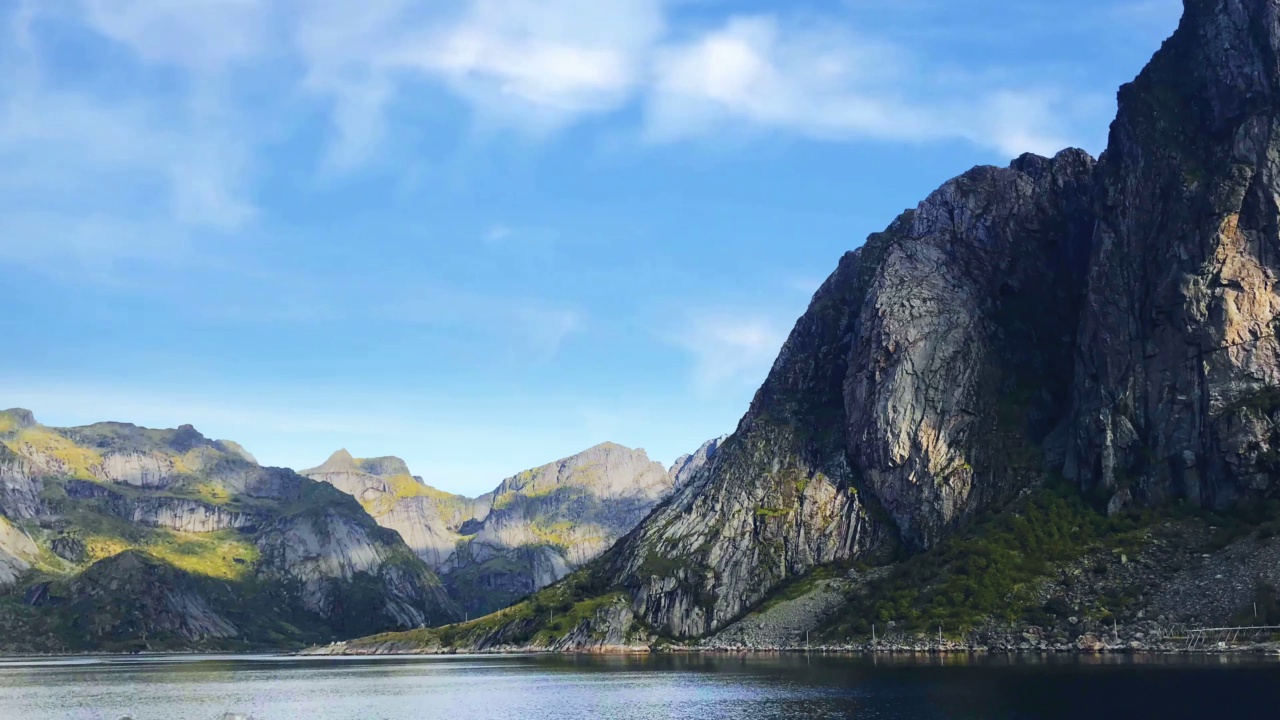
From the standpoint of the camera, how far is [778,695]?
5344 inches

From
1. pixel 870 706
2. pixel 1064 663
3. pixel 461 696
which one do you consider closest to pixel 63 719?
pixel 461 696

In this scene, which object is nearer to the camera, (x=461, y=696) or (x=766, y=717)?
(x=766, y=717)

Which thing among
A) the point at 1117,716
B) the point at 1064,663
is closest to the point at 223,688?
the point at 1064,663

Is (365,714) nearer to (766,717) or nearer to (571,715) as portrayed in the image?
(571,715)

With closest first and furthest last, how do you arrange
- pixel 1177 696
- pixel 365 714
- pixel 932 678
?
pixel 1177 696 < pixel 365 714 < pixel 932 678

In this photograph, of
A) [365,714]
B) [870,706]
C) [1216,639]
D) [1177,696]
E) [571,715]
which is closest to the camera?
[1177,696]

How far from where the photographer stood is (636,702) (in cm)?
13938

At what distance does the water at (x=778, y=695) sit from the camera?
10556 cm

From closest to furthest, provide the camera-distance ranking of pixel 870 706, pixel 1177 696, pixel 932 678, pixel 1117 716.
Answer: pixel 1117 716 < pixel 1177 696 < pixel 870 706 < pixel 932 678

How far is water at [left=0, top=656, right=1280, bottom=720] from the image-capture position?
4156 inches

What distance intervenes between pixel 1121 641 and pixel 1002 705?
102451mm

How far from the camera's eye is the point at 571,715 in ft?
411

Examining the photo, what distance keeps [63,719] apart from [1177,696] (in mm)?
128105

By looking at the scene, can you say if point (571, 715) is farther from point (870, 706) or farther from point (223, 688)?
→ point (223, 688)
